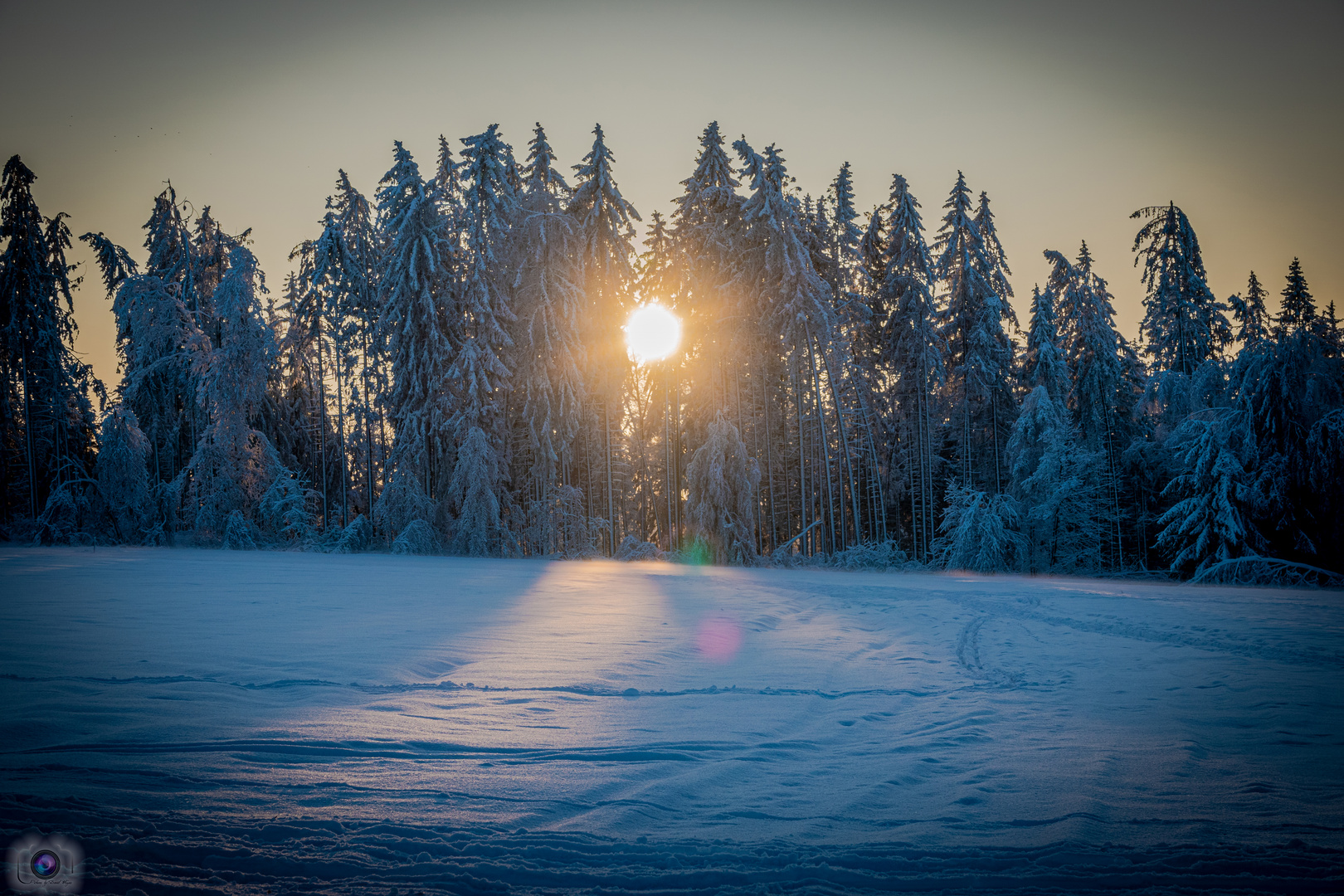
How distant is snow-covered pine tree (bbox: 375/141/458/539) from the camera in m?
20.9

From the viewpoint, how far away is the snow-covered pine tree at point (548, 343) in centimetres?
2075

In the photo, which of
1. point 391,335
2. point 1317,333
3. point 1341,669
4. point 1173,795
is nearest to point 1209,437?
point 1317,333

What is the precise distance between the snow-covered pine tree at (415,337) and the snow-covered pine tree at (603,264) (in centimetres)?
457

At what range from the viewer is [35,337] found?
20.5 meters

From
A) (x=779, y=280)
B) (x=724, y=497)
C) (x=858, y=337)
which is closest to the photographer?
(x=724, y=497)

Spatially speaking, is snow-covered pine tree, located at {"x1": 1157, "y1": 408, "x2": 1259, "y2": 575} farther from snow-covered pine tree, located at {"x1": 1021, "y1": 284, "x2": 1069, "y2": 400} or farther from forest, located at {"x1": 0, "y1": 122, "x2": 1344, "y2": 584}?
snow-covered pine tree, located at {"x1": 1021, "y1": 284, "x2": 1069, "y2": 400}

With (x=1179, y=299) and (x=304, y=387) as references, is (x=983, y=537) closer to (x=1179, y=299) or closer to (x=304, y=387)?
(x=1179, y=299)

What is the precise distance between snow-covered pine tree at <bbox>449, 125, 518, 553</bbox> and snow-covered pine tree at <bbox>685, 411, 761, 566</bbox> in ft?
20.5

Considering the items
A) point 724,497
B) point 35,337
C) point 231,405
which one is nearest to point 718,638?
point 724,497

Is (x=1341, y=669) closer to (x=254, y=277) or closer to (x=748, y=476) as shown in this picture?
(x=748, y=476)

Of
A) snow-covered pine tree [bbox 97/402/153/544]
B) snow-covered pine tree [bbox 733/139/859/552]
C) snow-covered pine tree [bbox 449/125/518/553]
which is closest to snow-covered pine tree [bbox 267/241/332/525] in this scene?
snow-covered pine tree [bbox 97/402/153/544]

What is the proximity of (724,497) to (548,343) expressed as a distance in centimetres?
732

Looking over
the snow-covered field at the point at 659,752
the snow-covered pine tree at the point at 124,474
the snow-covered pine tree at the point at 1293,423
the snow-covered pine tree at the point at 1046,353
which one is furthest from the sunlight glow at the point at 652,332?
the snow-covered pine tree at the point at 124,474

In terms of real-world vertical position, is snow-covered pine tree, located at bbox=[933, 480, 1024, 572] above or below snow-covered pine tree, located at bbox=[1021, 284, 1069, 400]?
below
